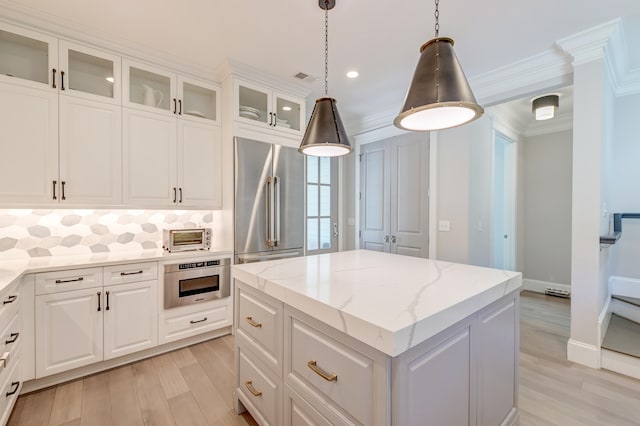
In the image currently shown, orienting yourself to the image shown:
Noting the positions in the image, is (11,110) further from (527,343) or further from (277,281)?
(527,343)

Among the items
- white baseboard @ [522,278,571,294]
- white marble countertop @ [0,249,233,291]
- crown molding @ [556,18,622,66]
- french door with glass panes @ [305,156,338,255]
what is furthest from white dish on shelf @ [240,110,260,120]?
white baseboard @ [522,278,571,294]

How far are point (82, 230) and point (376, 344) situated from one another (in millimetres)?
2967

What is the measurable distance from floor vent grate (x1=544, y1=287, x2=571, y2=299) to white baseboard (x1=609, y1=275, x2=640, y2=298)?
1.07 metres

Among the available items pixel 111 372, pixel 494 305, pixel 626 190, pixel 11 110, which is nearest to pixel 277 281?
pixel 494 305

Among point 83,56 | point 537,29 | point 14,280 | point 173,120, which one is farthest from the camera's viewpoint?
point 173,120

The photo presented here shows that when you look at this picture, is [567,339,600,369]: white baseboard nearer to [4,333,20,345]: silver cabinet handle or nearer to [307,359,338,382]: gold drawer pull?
[307,359,338,382]: gold drawer pull

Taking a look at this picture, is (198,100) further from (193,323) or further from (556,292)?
(556,292)

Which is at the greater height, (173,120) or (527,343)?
(173,120)

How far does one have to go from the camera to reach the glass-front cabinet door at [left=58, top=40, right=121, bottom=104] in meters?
2.33

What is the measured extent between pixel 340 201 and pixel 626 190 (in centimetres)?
345

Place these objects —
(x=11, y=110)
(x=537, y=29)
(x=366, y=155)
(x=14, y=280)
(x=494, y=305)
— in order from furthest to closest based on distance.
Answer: (x=366, y=155), (x=537, y=29), (x=11, y=110), (x=14, y=280), (x=494, y=305)

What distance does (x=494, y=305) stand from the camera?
142cm

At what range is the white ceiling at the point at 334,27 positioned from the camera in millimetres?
2047

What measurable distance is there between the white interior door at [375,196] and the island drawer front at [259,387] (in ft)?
9.06
